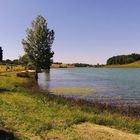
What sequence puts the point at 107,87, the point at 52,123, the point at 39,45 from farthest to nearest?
the point at 39,45
the point at 107,87
the point at 52,123

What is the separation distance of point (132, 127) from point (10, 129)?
7127 mm

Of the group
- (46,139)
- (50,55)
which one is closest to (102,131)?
(46,139)

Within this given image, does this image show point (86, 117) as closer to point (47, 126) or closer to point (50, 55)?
point (47, 126)

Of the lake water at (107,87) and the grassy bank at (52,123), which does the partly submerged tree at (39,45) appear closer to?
the lake water at (107,87)

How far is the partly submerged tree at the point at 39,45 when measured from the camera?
271ft

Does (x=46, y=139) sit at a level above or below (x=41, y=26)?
below

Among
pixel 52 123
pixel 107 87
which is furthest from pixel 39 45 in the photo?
pixel 52 123

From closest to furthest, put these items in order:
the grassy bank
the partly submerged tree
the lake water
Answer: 1. the grassy bank
2. the lake water
3. the partly submerged tree

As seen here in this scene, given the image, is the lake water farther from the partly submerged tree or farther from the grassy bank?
the grassy bank

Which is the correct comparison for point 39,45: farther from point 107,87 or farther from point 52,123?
point 52,123

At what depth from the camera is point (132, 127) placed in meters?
20.4

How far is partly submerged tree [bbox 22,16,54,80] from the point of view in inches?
3248

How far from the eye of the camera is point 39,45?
83375mm

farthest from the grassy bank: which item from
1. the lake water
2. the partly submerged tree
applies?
the partly submerged tree
